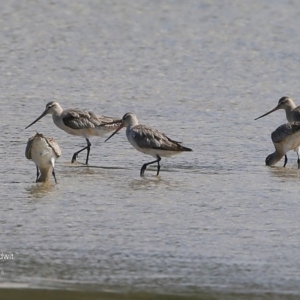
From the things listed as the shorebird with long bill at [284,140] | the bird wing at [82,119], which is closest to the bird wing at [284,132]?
the shorebird with long bill at [284,140]

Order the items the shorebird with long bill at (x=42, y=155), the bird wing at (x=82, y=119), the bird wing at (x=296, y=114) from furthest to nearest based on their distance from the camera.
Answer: the bird wing at (x=296, y=114)
the bird wing at (x=82, y=119)
the shorebird with long bill at (x=42, y=155)

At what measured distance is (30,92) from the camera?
1395cm

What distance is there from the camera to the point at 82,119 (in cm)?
1173

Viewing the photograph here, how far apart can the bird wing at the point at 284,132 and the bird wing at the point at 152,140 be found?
1484 mm

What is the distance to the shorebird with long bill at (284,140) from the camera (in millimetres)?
11133

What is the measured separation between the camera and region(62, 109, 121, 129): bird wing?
38.4ft

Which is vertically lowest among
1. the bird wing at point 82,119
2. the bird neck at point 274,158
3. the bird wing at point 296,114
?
the bird neck at point 274,158

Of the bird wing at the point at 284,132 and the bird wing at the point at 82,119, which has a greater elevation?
the bird wing at the point at 82,119

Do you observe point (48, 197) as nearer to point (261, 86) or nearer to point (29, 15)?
point (261, 86)

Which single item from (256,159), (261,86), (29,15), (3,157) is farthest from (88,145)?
(29,15)

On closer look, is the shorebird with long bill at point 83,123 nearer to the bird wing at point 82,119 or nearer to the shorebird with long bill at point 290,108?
the bird wing at point 82,119

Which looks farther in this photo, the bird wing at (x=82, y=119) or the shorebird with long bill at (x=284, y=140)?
the bird wing at (x=82, y=119)

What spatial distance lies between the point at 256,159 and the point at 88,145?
2.00 m

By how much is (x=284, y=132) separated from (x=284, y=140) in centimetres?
17
